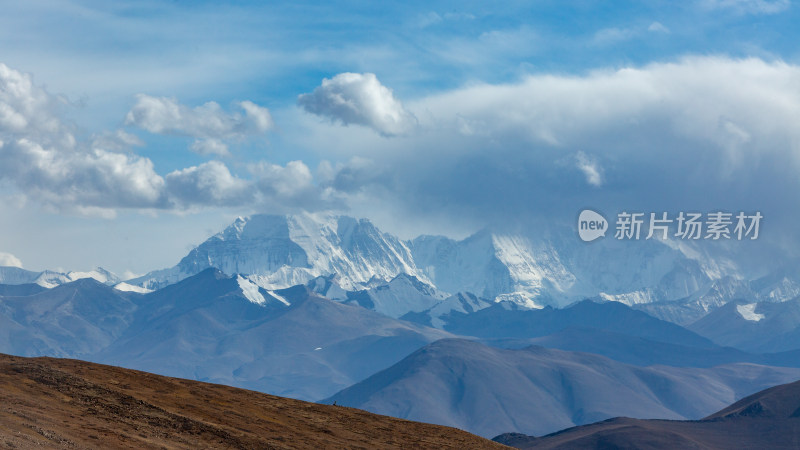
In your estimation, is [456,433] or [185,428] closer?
[185,428]

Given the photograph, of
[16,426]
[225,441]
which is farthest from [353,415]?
[16,426]

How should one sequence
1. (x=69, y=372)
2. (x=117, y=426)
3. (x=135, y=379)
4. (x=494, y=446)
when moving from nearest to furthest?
(x=117, y=426) < (x=69, y=372) < (x=135, y=379) < (x=494, y=446)

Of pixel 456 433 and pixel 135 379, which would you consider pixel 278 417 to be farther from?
pixel 456 433

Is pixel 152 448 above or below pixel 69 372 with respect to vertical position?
below

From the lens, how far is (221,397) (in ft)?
311

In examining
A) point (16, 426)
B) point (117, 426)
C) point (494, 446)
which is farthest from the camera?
point (494, 446)

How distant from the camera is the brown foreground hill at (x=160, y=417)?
2756 inches

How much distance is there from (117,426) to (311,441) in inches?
702

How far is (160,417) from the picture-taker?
78.6 m

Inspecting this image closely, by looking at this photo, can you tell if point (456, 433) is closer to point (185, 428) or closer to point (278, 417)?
point (278, 417)

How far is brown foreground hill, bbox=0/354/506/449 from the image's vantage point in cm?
7000

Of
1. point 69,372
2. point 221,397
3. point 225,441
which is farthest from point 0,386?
point 221,397

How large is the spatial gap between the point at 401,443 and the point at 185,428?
74.7 ft

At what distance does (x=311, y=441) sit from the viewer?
281 feet
